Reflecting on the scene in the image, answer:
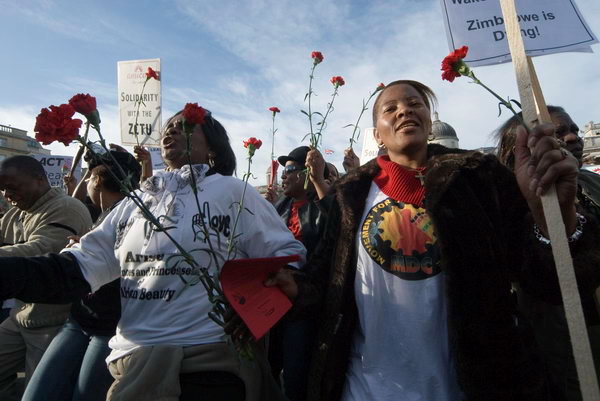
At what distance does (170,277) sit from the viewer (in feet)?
5.31

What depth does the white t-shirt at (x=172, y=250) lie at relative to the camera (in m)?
1.60

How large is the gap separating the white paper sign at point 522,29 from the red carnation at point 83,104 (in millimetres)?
1411

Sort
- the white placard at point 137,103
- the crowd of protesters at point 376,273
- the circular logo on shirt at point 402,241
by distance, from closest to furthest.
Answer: the crowd of protesters at point 376,273 → the circular logo on shirt at point 402,241 → the white placard at point 137,103

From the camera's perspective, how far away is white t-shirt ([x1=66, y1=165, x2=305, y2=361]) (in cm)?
160

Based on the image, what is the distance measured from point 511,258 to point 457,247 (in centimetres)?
28

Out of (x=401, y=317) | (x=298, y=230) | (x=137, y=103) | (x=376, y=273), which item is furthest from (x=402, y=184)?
(x=137, y=103)

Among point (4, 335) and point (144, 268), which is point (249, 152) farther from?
point (4, 335)

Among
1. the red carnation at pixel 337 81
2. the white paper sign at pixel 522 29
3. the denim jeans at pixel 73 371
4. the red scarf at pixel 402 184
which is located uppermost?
the red carnation at pixel 337 81

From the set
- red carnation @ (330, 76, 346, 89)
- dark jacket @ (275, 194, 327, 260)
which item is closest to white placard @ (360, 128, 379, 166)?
red carnation @ (330, 76, 346, 89)

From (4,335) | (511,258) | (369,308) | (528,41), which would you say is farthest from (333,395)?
(4,335)

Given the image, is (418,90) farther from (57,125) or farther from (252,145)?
(57,125)

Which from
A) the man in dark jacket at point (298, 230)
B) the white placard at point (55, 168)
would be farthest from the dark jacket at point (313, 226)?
the white placard at point (55, 168)

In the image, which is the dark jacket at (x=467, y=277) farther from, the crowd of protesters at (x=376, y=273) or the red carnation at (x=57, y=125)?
the red carnation at (x=57, y=125)

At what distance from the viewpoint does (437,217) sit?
1.53 meters
